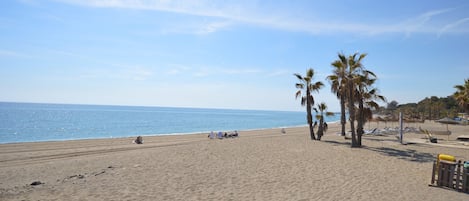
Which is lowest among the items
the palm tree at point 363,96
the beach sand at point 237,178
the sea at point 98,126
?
the sea at point 98,126

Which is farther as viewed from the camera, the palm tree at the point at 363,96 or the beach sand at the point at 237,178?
the palm tree at the point at 363,96

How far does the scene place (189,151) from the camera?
568 inches

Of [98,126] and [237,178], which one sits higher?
[237,178]

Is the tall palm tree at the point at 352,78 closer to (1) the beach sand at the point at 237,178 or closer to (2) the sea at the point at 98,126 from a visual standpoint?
(1) the beach sand at the point at 237,178

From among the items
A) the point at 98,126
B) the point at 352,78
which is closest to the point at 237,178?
the point at 352,78

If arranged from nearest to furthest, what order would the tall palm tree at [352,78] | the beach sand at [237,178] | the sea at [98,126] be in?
the beach sand at [237,178]
the tall palm tree at [352,78]
the sea at [98,126]

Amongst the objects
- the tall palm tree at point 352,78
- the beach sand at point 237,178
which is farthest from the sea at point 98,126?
the tall palm tree at point 352,78

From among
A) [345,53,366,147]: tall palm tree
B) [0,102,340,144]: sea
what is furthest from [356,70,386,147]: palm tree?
[0,102,340,144]: sea

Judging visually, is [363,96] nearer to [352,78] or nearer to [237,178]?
[352,78]

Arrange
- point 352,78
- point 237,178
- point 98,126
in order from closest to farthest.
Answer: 1. point 237,178
2. point 352,78
3. point 98,126

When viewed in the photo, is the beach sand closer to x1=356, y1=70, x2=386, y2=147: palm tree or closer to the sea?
x1=356, y1=70, x2=386, y2=147: palm tree

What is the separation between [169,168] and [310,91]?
42.1ft

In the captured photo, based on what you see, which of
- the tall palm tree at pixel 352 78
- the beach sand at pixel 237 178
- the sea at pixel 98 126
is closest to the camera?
the beach sand at pixel 237 178

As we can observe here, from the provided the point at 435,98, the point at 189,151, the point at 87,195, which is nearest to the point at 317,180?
the point at 87,195
